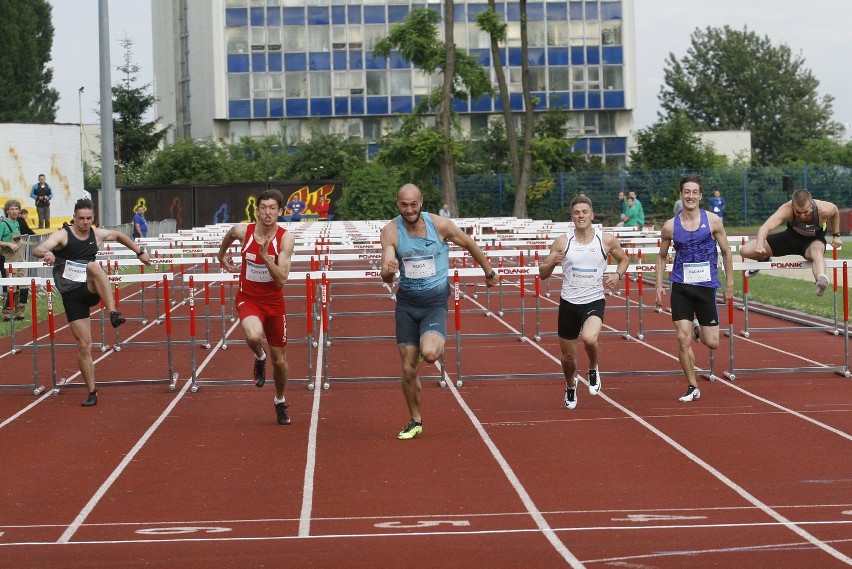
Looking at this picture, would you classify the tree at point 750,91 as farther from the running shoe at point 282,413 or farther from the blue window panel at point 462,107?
the running shoe at point 282,413

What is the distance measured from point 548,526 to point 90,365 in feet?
20.9

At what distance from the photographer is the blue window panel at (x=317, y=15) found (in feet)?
263

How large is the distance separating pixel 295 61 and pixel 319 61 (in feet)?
4.36

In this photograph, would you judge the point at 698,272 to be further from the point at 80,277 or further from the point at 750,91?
the point at 750,91

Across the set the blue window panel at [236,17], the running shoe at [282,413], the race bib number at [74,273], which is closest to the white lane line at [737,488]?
the running shoe at [282,413]

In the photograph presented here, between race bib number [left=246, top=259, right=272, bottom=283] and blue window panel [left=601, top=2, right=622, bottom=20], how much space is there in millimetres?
71520

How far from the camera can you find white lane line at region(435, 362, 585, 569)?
6.96 metres

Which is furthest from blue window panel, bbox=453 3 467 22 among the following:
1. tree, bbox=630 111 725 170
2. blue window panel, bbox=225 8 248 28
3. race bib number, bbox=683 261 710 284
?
race bib number, bbox=683 261 710 284

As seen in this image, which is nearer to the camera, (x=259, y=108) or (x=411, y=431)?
(x=411, y=431)

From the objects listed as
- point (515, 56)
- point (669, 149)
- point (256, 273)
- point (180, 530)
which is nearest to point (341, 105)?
point (515, 56)

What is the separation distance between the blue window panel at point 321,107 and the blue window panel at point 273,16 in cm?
471

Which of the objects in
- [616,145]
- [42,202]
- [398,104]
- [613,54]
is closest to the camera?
[42,202]

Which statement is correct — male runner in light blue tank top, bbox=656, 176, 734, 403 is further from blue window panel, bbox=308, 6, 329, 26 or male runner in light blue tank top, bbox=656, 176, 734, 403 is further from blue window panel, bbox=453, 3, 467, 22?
blue window panel, bbox=308, 6, 329, 26

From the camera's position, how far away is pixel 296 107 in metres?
81.3
